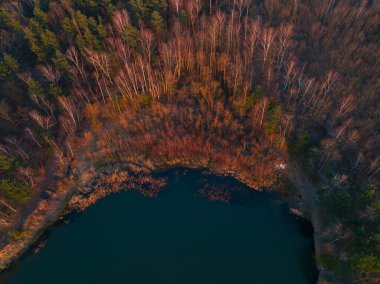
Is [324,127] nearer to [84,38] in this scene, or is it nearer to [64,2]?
[84,38]

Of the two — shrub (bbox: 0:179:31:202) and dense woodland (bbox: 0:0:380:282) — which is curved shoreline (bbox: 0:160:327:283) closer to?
dense woodland (bbox: 0:0:380:282)

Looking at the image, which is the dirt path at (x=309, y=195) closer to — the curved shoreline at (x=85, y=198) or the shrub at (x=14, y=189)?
the curved shoreline at (x=85, y=198)

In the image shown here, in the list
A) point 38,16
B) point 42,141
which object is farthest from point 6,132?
point 38,16

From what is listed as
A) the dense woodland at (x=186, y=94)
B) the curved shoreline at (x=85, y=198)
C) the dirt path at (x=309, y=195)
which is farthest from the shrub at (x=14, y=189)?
the dirt path at (x=309, y=195)

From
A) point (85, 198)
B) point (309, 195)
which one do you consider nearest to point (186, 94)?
point (85, 198)

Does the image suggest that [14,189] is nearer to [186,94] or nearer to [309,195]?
[186,94]

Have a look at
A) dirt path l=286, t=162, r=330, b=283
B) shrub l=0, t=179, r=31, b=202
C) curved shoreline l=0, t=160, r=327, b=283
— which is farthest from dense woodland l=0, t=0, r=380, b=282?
curved shoreline l=0, t=160, r=327, b=283
